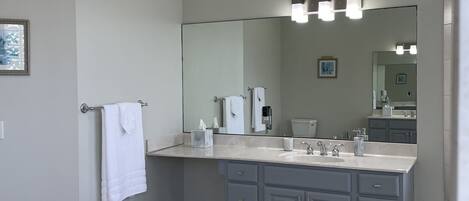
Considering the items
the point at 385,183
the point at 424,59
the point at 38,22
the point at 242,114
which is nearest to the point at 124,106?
the point at 38,22

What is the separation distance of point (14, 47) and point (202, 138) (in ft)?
5.49

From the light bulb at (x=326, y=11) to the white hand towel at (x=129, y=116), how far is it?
5.20 ft

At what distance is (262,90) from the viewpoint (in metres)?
3.75

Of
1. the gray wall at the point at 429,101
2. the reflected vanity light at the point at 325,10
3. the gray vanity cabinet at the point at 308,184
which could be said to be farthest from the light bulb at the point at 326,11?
the gray vanity cabinet at the point at 308,184

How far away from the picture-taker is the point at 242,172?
3.22 meters

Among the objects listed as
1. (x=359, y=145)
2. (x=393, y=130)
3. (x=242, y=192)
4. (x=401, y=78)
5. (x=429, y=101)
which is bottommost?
(x=242, y=192)

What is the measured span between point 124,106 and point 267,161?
3.63 feet

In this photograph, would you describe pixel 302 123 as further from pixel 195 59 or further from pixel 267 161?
pixel 195 59

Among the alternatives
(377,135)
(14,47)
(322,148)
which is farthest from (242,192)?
(14,47)

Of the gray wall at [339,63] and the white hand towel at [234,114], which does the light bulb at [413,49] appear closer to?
the gray wall at [339,63]

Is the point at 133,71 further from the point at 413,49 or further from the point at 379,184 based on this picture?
the point at 413,49

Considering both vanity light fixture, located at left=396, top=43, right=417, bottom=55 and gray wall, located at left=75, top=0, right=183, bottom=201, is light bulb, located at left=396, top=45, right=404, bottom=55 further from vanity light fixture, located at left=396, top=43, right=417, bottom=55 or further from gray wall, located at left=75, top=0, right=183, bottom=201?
gray wall, located at left=75, top=0, right=183, bottom=201

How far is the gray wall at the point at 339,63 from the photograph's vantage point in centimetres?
330

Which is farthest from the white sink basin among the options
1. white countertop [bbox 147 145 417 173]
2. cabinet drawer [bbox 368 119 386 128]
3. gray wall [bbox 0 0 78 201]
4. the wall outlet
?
the wall outlet
